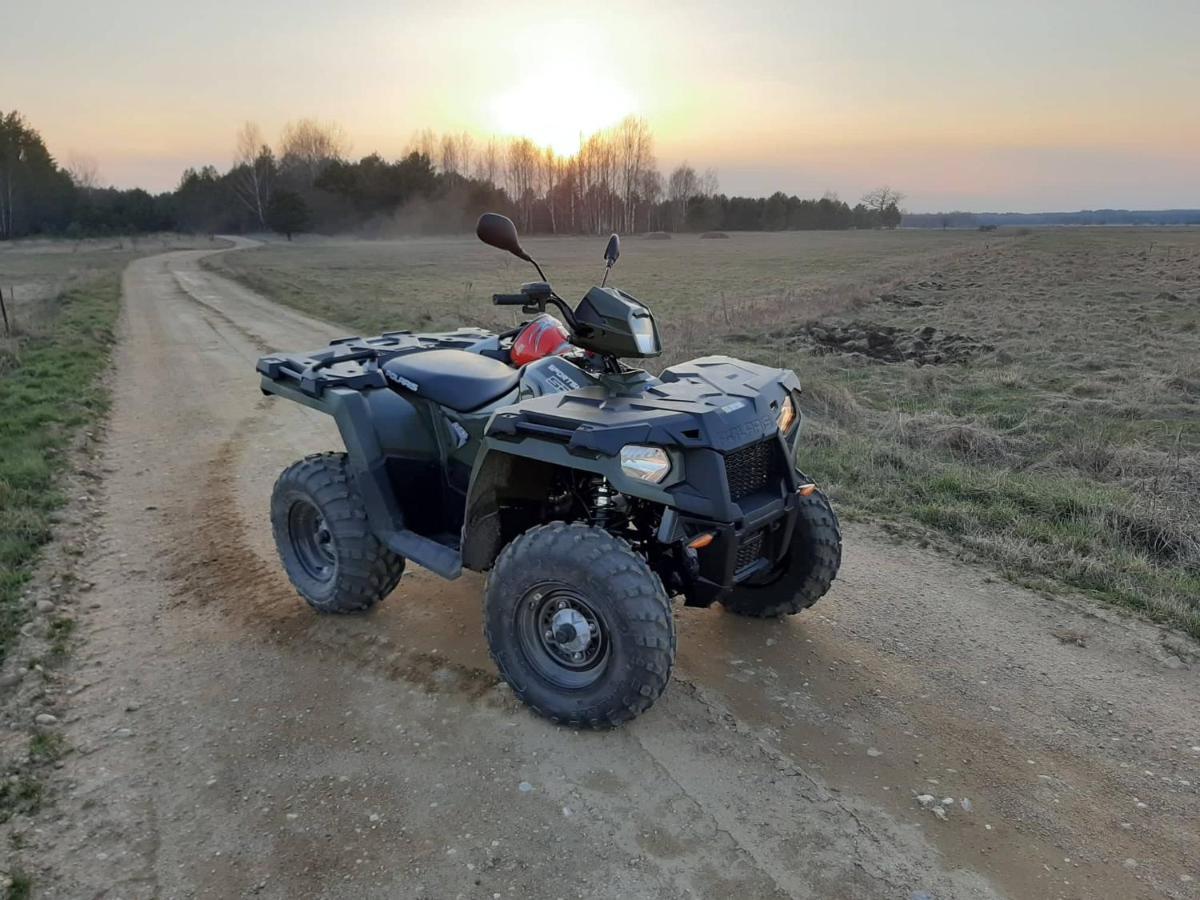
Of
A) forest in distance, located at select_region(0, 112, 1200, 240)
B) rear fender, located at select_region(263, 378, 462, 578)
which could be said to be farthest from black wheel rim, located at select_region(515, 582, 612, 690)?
forest in distance, located at select_region(0, 112, 1200, 240)

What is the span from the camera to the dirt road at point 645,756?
2.66 m

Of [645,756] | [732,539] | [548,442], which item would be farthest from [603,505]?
[645,756]

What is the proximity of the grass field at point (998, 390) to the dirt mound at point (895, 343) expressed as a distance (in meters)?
0.05

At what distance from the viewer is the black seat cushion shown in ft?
12.6

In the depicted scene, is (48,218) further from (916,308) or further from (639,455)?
(639,455)

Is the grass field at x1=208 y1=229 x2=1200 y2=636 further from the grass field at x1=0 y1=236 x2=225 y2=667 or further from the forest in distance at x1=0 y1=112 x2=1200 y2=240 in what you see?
the forest in distance at x1=0 y1=112 x2=1200 y2=240

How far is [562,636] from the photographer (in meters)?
3.32

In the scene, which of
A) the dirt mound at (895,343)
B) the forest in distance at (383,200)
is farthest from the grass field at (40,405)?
the forest in distance at (383,200)

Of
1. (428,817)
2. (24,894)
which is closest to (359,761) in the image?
(428,817)

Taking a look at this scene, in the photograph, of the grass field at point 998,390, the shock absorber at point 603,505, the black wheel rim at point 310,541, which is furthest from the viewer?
the grass field at point 998,390

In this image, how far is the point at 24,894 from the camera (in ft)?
8.33

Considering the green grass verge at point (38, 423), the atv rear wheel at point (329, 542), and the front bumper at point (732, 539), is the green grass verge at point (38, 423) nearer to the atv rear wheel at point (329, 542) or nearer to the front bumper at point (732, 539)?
the atv rear wheel at point (329, 542)

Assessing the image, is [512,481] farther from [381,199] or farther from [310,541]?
[381,199]

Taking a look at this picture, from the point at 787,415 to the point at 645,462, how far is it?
961 mm
